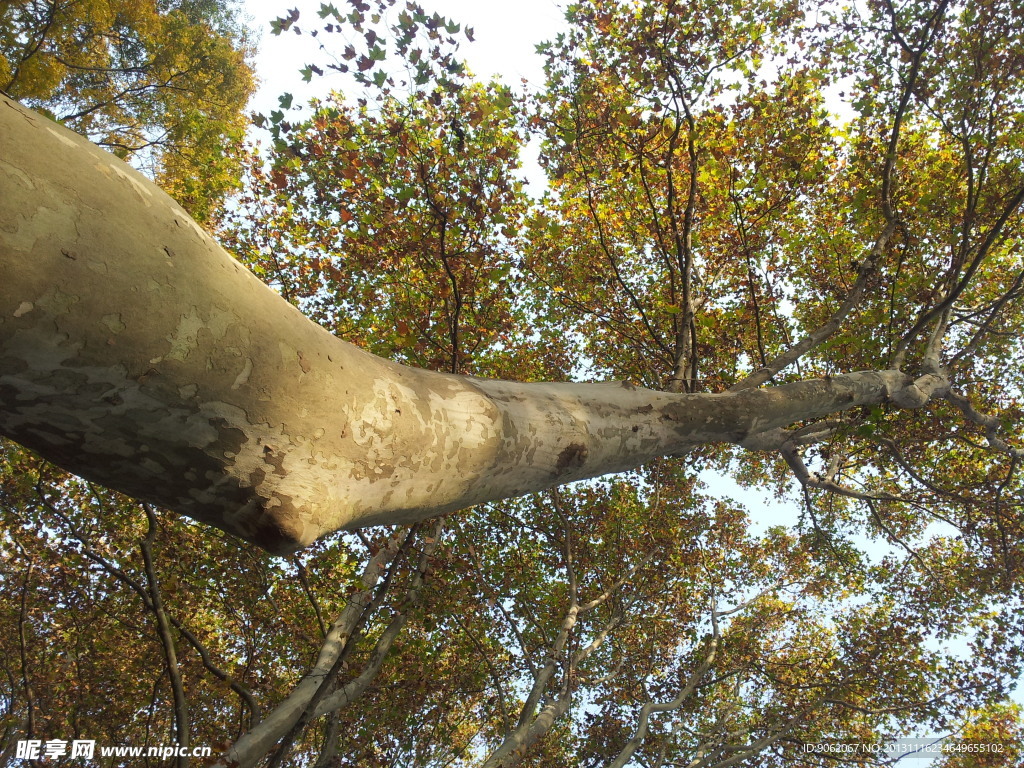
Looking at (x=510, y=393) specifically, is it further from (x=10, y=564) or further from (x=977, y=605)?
(x=977, y=605)

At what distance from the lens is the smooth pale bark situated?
39.5 inches

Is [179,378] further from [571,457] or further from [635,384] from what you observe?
[635,384]

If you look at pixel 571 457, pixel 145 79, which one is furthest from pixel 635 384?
pixel 145 79

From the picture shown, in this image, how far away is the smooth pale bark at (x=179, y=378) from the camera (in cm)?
100

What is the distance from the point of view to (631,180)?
27.0ft

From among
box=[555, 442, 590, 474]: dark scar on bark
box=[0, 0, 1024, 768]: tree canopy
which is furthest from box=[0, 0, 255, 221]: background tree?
box=[555, 442, 590, 474]: dark scar on bark

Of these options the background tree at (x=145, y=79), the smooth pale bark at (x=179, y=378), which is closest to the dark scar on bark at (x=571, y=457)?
the smooth pale bark at (x=179, y=378)

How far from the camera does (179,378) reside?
115cm

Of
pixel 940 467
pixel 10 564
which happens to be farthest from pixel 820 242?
pixel 10 564

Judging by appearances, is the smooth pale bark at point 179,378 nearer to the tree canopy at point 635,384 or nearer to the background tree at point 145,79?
the tree canopy at point 635,384

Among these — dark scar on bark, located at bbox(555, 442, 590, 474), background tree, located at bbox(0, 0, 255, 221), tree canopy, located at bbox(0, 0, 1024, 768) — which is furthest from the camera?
background tree, located at bbox(0, 0, 255, 221)

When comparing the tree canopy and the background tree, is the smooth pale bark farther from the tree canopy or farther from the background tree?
the background tree

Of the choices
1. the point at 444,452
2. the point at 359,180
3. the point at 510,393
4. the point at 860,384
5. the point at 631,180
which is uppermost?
the point at 631,180

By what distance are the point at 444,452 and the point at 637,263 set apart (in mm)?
8320
